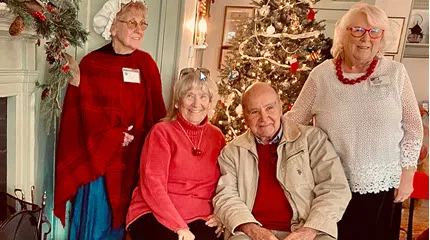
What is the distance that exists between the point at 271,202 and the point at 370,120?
1.84ft

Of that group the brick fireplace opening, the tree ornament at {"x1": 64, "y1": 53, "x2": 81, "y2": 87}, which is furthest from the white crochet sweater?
the brick fireplace opening

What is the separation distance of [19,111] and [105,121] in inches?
16.0

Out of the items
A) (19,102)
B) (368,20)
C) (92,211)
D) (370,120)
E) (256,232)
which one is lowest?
(92,211)

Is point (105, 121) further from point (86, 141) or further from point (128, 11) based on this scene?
point (128, 11)

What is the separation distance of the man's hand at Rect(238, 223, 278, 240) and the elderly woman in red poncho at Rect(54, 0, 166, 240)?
28.0 inches

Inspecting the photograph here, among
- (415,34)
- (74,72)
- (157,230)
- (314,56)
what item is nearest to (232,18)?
(314,56)

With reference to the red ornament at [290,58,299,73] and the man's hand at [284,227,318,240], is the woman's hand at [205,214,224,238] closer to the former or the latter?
the man's hand at [284,227,318,240]

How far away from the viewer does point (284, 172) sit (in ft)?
5.64

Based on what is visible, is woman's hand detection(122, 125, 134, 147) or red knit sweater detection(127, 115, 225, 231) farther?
woman's hand detection(122, 125, 134, 147)

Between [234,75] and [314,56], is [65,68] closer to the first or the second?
[234,75]

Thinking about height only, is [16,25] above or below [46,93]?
above

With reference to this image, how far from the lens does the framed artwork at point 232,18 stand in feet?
14.9

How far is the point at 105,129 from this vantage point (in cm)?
198

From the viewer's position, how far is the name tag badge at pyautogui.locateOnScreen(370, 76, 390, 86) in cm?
163
